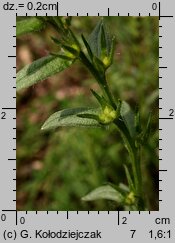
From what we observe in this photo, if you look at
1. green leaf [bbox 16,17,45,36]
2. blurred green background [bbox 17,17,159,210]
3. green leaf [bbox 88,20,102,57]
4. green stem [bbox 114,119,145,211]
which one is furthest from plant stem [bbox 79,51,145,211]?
blurred green background [bbox 17,17,159,210]

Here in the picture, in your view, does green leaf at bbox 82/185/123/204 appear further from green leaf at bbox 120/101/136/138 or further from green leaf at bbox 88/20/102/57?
green leaf at bbox 88/20/102/57

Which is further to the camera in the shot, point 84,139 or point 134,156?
point 84,139

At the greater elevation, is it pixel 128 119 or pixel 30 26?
pixel 30 26

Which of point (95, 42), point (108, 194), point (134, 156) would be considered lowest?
point (108, 194)

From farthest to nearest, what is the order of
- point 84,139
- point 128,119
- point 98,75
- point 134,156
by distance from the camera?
point 84,139 → point 128,119 → point 134,156 → point 98,75

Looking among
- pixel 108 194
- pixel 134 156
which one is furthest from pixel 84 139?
pixel 134 156

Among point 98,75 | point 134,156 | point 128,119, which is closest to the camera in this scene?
point 98,75

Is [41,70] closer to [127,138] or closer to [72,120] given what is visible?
[72,120]

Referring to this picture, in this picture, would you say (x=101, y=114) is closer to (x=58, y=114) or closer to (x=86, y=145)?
(x=58, y=114)
